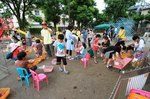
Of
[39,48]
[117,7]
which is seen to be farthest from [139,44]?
[117,7]

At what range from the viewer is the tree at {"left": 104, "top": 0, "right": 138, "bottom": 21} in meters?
27.7

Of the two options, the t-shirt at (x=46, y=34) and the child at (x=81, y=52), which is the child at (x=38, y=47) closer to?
the t-shirt at (x=46, y=34)

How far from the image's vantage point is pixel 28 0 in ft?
76.7

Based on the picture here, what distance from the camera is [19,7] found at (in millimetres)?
23109

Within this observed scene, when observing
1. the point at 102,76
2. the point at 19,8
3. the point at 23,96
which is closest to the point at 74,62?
the point at 102,76

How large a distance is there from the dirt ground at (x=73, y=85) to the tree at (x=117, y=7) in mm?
22819

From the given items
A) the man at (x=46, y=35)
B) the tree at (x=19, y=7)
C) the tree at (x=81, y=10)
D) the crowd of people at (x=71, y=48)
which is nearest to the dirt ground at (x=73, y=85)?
the crowd of people at (x=71, y=48)

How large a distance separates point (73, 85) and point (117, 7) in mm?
25269

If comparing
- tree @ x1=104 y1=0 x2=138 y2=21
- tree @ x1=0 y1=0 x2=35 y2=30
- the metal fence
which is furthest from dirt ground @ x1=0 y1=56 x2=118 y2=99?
tree @ x1=104 y1=0 x2=138 y2=21

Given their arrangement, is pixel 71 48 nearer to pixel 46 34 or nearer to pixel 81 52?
pixel 81 52

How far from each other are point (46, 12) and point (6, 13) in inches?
317

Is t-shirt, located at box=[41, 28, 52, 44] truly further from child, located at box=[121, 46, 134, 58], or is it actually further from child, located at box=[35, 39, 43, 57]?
child, located at box=[121, 46, 134, 58]

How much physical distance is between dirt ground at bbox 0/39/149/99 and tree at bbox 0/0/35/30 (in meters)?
17.3

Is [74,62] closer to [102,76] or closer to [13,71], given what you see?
[102,76]
